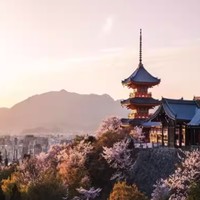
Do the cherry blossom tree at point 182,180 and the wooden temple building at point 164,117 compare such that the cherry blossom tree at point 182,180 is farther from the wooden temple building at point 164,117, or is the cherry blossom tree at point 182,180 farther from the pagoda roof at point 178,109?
the pagoda roof at point 178,109

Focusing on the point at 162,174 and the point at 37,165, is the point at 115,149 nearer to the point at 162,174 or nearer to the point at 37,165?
the point at 162,174

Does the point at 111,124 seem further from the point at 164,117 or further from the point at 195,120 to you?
the point at 195,120

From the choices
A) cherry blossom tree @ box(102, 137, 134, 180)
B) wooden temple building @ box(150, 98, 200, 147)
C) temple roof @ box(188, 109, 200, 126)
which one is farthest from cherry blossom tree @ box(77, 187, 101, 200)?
temple roof @ box(188, 109, 200, 126)

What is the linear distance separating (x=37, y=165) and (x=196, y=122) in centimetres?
2380

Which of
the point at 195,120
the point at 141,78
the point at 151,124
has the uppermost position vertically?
the point at 141,78

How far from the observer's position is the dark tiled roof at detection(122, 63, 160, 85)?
6944 centimetres

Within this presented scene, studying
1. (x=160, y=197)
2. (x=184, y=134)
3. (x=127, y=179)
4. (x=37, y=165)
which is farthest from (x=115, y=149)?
(x=37, y=165)

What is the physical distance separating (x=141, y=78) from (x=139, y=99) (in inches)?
128

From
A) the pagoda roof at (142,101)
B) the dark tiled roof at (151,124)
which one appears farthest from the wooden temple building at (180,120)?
the pagoda roof at (142,101)

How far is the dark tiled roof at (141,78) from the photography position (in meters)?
69.4

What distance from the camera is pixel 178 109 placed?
171ft

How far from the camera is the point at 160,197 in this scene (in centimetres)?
4262

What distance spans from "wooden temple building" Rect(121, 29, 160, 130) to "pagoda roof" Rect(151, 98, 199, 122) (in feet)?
46.9

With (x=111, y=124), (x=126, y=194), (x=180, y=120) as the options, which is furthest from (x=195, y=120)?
(x=111, y=124)
